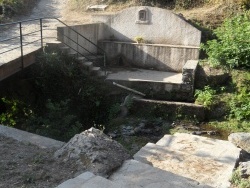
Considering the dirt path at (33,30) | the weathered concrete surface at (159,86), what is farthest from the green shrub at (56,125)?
the weathered concrete surface at (159,86)

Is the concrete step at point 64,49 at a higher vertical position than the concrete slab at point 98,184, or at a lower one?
higher

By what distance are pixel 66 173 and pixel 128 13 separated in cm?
1015

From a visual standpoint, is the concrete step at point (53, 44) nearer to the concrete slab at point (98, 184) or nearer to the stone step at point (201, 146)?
the stone step at point (201, 146)

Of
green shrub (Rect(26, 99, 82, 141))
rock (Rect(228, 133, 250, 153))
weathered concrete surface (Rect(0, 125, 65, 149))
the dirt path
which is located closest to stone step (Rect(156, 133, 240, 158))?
rock (Rect(228, 133, 250, 153))

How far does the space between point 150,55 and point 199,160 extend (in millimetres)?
7829

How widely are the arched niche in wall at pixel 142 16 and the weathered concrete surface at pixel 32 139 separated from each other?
8.72 meters

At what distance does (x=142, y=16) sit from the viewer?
13258 millimetres

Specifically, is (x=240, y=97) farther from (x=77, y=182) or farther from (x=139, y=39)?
(x=77, y=182)

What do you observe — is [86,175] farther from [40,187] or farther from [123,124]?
[123,124]

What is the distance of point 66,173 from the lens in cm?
405

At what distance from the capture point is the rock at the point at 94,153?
412 cm

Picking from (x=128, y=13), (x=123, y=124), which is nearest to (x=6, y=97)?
(x=123, y=124)

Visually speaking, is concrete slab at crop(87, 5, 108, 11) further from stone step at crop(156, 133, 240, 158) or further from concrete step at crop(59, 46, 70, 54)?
stone step at crop(156, 133, 240, 158)

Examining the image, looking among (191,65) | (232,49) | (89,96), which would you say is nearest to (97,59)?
(89,96)
